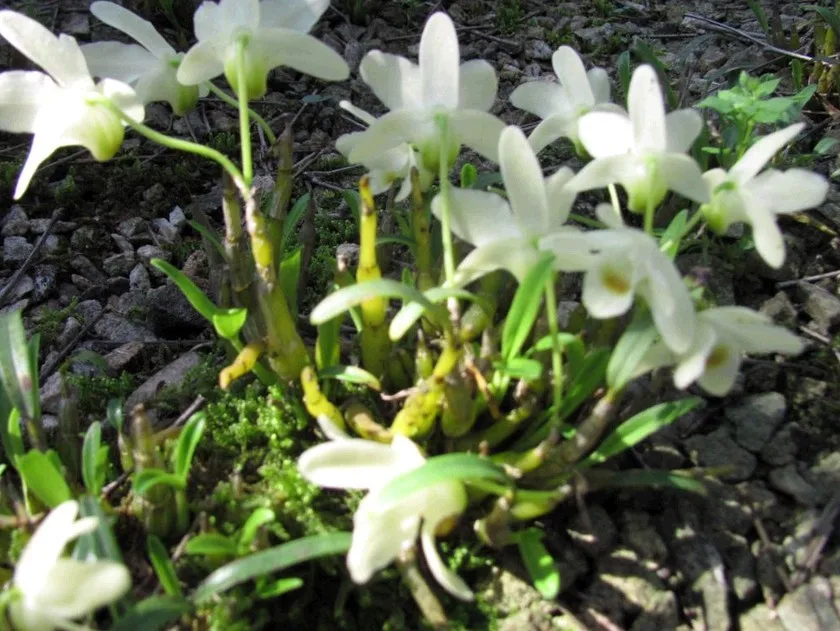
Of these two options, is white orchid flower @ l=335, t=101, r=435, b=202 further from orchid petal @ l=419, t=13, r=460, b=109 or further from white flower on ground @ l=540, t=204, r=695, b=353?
white flower on ground @ l=540, t=204, r=695, b=353

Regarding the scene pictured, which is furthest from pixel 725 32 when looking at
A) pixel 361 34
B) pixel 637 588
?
pixel 637 588

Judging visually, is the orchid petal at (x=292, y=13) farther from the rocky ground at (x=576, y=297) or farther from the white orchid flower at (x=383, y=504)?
the white orchid flower at (x=383, y=504)

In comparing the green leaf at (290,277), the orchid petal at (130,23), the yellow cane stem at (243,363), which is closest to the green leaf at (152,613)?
the yellow cane stem at (243,363)

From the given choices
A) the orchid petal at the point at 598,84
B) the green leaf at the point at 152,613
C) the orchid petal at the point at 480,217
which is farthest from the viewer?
the orchid petal at the point at 598,84

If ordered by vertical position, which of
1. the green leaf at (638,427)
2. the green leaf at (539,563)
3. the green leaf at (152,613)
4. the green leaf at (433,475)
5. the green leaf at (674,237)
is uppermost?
the green leaf at (674,237)

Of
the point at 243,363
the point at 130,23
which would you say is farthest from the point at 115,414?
the point at 130,23

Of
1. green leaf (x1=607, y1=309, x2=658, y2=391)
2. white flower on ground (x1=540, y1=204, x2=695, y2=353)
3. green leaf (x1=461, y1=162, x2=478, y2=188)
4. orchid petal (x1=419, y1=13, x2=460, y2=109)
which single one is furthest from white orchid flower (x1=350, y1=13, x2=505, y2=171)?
green leaf (x1=607, y1=309, x2=658, y2=391)

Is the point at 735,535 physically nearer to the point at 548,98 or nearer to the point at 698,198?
the point at 698,198
